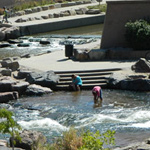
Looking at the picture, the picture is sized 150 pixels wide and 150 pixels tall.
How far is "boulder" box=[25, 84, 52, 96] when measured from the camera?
84.8 feet

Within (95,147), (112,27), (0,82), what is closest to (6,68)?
(0,82)

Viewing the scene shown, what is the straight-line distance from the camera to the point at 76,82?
25875 millimetres

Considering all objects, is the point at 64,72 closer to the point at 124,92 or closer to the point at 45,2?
the point at 124,92

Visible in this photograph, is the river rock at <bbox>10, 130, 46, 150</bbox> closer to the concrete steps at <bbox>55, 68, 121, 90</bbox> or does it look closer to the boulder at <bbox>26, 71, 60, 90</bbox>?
the concrete steps at <bbox>55, 68, 121, 90</bbox>

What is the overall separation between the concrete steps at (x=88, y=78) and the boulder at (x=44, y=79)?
0.29 m

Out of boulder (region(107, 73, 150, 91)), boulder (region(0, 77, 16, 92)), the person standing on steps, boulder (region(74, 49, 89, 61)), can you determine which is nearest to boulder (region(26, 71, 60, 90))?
boulder (region(0, 77, 16, 92))

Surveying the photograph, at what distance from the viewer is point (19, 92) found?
26.2 m

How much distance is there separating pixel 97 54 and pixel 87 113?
8.78 m

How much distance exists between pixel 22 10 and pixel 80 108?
35156 millimetres

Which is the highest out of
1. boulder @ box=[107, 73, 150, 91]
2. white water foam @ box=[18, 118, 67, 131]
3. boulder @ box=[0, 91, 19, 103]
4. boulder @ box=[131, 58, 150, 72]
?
boulder @ box=[131, 58, 150, 72]

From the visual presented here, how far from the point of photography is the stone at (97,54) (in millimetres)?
30531

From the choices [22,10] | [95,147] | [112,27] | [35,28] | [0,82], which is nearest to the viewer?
[95,147]

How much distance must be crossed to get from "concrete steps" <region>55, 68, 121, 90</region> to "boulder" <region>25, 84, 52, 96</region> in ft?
2.64

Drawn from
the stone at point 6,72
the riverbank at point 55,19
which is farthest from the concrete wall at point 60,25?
the stone at point 6,72
